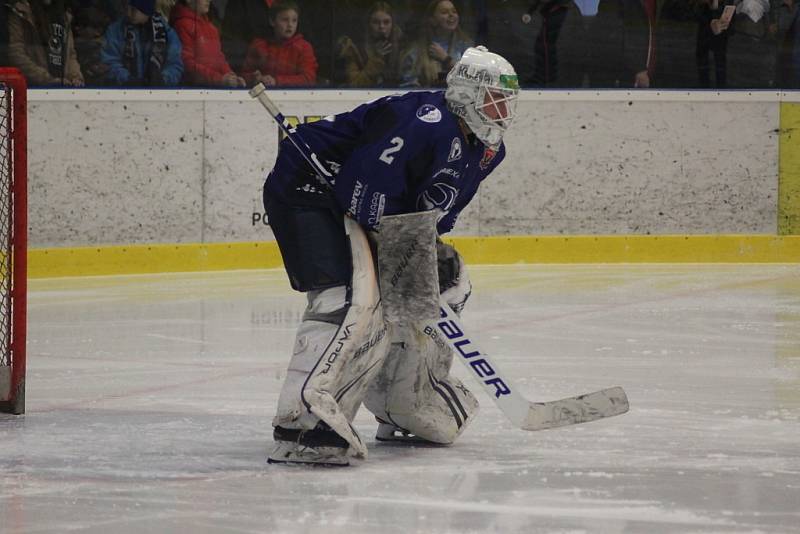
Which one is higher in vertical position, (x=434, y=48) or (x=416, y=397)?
(x=434, y=48)

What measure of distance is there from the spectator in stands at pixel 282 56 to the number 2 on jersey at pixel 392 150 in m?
5.46

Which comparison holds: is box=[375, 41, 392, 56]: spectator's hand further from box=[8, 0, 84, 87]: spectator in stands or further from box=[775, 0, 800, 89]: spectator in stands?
box=[775, 0, 800, 89]: spectator in stands

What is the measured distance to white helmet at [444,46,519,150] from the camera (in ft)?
12.9

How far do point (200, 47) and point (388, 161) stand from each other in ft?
17.7

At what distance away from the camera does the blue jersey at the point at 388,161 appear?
381 cm

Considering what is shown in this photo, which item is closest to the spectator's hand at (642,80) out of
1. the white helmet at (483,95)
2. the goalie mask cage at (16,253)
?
the goalie mask cage at (16,253)

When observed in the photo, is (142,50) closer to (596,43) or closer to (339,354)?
(596,43)

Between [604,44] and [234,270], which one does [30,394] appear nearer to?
[234,270]

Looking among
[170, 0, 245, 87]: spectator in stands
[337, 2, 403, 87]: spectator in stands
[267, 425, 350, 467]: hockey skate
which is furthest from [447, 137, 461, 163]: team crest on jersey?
[337, 2, 403, 87]: spectator in stands

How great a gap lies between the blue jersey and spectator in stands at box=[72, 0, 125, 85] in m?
4.85

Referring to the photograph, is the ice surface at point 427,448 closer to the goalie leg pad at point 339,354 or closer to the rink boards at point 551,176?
the goalie leg pad at point 339,354

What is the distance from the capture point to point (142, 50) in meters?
Answer: 8.81

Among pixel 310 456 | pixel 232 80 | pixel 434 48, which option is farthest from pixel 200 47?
pixel 310 456

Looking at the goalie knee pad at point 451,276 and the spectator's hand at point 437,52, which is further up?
the spectator's hand at point 437,52
